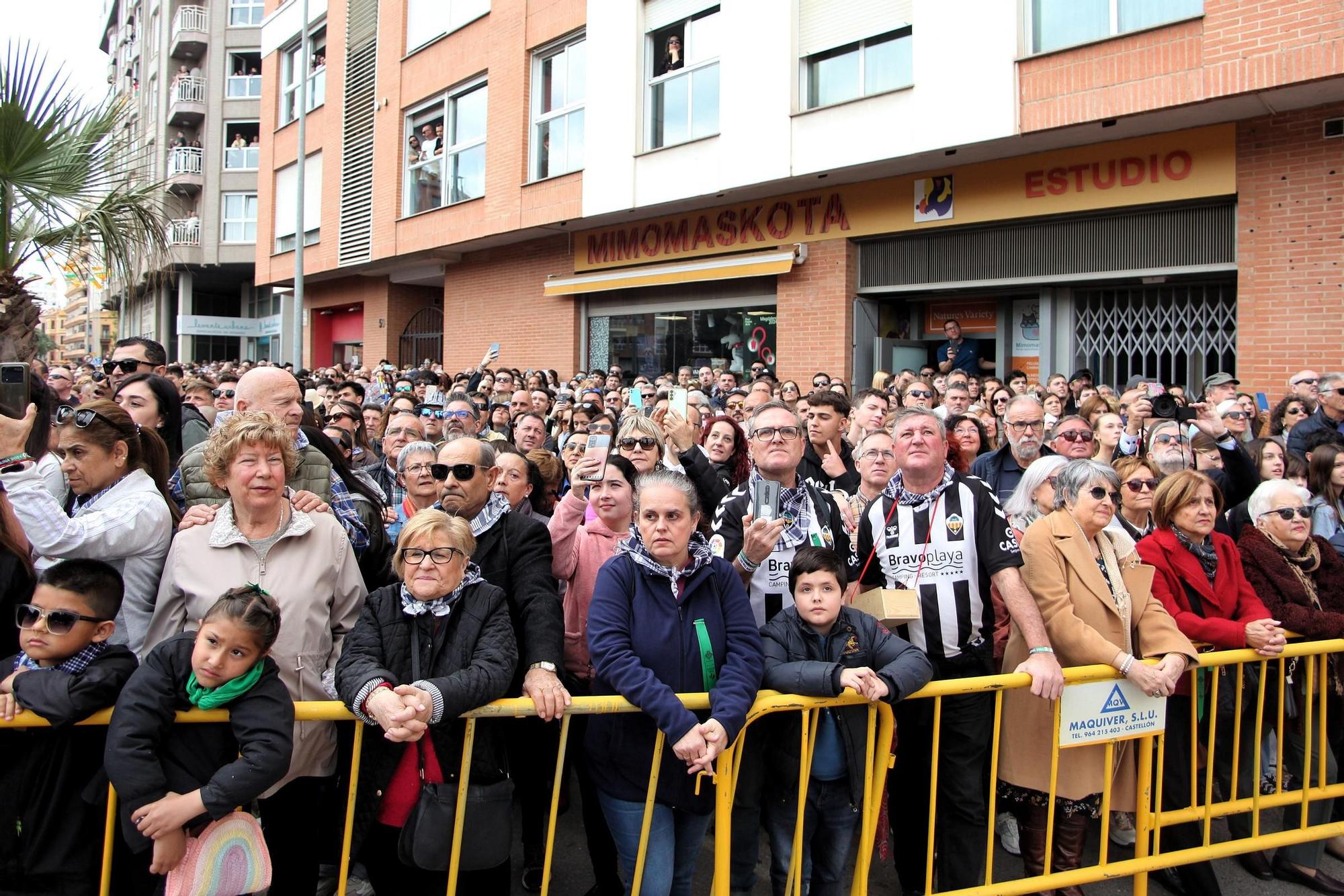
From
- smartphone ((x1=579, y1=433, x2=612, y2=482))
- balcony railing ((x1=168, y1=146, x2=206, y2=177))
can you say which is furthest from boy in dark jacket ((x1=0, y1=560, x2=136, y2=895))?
balcony railing ((x1=168, y1=146, x2=206, y2=177))

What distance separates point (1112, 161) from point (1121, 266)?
3.69 feet

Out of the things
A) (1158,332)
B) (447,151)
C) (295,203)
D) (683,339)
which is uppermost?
(295,203)

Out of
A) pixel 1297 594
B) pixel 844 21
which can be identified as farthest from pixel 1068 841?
pixel 844 21

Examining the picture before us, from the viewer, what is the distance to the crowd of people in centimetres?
269

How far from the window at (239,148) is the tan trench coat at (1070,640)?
32.5 metres

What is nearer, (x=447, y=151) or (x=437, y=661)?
(x=437, y=661)

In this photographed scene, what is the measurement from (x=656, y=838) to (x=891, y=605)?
1200 millimetres

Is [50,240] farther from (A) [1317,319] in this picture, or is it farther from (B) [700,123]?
(A) [1317,319]

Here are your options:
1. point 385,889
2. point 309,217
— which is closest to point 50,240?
point 385,889

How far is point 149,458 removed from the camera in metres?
3.41

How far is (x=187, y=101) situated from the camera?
31.3 meters

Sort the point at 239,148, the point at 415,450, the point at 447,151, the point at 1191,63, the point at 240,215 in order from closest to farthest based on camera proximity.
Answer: the point at 415,450 → the point at 1191,63 → the point at 447,151 → the point at 239,148 → the point at 240,215

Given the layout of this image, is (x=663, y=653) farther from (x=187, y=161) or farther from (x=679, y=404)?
(x=187, y=161)

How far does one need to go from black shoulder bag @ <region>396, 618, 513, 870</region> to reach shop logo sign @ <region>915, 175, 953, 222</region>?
9933mm
